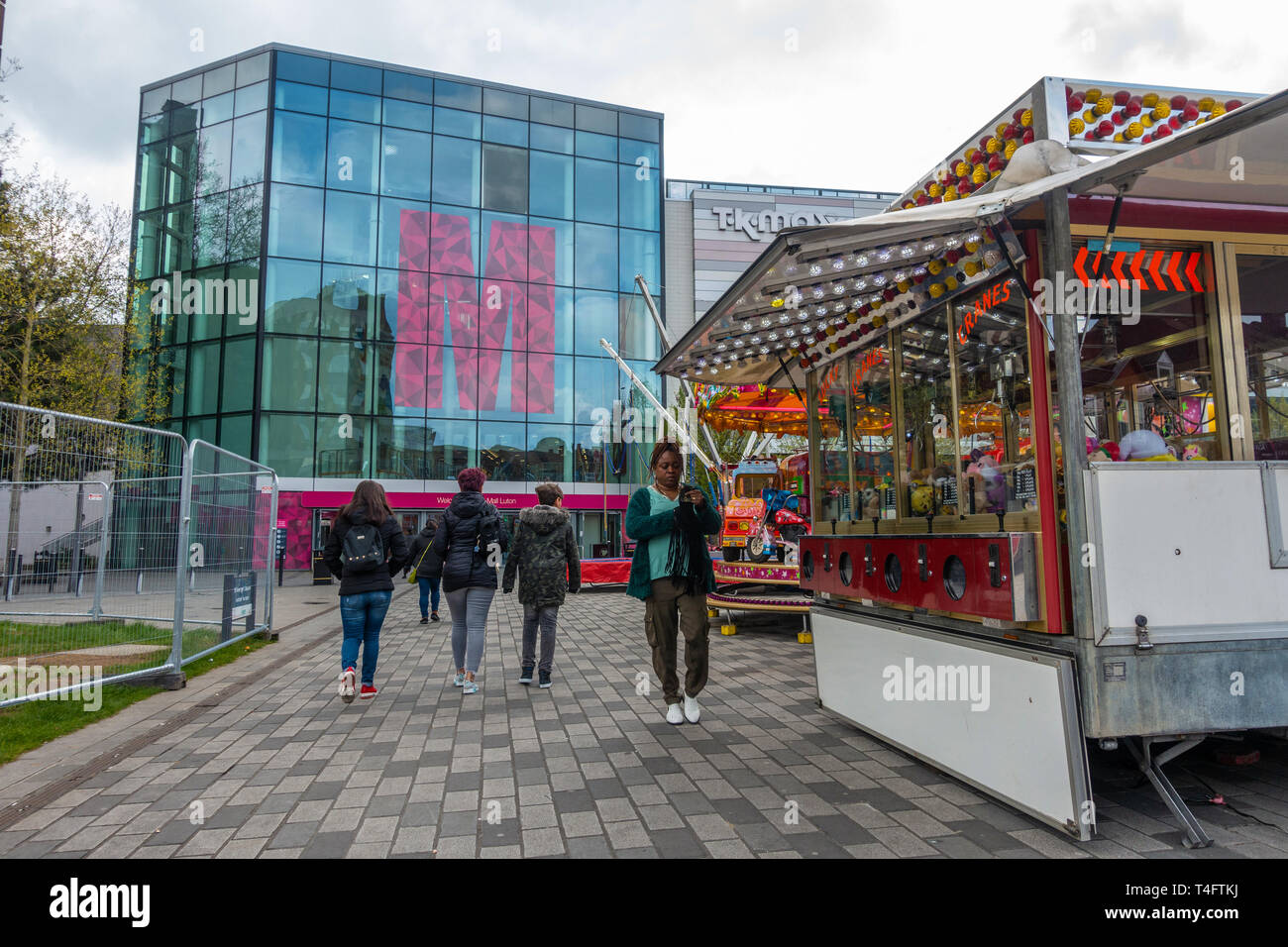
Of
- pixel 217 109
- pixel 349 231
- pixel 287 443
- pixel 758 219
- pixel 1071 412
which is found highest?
pixel 217 109

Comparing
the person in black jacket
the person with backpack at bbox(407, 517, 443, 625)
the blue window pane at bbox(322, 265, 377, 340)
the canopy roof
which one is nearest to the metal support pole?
the canopy roof

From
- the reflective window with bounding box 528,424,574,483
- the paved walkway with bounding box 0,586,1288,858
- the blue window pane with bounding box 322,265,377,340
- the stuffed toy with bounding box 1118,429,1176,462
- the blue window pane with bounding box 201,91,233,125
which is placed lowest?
the paved walkway with bounding box 0,586,1288,858

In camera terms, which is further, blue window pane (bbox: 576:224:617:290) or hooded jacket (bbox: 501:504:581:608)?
blue window pane (bbox: 576:224:617:290)

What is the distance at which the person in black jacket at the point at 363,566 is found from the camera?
→ 6141mm

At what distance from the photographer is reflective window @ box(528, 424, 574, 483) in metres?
30.3

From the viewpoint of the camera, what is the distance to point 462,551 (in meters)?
6.47

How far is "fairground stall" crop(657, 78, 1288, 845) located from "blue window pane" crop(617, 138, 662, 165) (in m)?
31.1

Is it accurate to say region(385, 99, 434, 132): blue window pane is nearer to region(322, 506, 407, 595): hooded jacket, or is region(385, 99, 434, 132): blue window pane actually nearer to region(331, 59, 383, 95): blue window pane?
region(331, 59, 383, 95): blue window pane

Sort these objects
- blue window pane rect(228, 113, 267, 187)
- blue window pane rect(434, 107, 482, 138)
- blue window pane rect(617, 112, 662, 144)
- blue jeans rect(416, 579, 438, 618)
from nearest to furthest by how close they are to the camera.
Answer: blue jeans rect(416, 579, 438, 618), blue window pane rect(228, 113, 267, 187), blue window pane rect(434, 107, 482, 138), blue window pane rect(617, 112, 662, 144)

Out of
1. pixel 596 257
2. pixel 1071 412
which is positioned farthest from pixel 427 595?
pixel 596 257

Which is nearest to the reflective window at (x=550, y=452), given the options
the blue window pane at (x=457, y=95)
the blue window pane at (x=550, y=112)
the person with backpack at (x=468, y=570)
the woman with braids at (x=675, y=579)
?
the blue window pane at (x=550, y=112)

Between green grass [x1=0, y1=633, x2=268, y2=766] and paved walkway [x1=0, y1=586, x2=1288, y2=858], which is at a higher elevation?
green grass [x1=0, y1=633, x2=268, y2=766]

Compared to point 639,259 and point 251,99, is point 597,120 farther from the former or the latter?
point 251,99

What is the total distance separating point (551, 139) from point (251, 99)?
38.4ft
